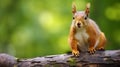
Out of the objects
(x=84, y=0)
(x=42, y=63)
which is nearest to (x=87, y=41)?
(x=42, y=63)

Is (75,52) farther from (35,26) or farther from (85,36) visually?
(35,26)

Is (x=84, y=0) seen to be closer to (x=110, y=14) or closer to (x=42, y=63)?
(x=110, y=14)

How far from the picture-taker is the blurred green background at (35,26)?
7746mm

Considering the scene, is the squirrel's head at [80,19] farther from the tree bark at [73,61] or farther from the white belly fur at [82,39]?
the tree bark at [73,61]

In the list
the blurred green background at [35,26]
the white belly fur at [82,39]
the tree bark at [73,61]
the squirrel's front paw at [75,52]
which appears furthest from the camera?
the blurred green background at [35,26]

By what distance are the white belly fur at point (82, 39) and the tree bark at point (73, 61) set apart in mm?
172

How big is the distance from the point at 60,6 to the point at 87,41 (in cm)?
372

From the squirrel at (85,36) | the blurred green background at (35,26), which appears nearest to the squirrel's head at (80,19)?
the squirrel at (85,36)

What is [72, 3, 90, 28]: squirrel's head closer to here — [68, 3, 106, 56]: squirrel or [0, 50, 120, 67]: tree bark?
[68, 3, 106, 56]: squirrel

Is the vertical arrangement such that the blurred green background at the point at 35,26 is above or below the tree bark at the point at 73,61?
above

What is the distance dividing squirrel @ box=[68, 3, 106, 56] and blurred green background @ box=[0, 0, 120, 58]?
2514mm

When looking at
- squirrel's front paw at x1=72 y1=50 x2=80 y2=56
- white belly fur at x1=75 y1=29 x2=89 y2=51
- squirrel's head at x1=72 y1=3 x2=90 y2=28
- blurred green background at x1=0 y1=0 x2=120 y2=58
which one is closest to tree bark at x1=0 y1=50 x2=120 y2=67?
squirrel's front paw at x1=72 y1=50 x2=80 y2=56

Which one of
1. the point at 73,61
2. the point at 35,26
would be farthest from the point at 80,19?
the point at 35,26

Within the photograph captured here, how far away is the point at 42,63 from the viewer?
15.0 ft
